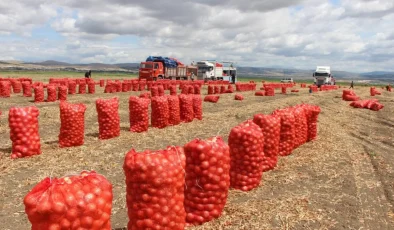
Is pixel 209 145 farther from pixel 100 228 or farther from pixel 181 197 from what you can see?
pixel 100 228

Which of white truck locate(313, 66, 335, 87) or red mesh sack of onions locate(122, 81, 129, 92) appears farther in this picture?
white truck locate(313, 66, 335, 87)

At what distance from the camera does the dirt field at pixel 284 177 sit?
21.6 ft

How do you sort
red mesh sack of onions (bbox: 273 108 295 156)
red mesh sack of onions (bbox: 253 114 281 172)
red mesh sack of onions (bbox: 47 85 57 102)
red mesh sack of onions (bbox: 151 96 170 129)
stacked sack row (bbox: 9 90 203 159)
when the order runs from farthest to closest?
red mesh sack of onions (bbox: 47 85 57 102) → red mesh sack of onions (bbox: 151 96 170 129) → red mesh sack of onions (bbox: 273 108 295 156) → stacked sack row (bbox: 9 90 203 159) → red mesh sack of onions (bbox: 253 114 281 172)

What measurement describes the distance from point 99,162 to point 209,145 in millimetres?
4958

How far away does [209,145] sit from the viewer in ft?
20.5

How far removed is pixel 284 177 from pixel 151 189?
476 centimetres

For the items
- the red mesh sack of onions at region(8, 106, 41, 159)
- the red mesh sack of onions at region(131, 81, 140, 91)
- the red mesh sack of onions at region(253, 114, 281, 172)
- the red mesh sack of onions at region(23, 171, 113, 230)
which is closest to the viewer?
the red mesh sack of onions at region(23, 171, 113, 230)

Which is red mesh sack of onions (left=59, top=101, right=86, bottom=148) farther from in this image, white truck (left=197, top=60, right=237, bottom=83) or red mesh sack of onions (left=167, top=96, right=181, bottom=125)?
white truck (left=197, top=60, right=237, bottom=83)

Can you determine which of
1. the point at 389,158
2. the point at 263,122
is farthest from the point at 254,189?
the point at 389,158

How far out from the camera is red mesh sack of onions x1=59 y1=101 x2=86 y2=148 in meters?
11.6

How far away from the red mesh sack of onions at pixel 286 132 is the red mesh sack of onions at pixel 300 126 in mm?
789

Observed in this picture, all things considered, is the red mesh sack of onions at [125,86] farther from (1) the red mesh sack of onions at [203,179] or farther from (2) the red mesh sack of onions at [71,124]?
(1) the red mesh sack of onions at [203,179]

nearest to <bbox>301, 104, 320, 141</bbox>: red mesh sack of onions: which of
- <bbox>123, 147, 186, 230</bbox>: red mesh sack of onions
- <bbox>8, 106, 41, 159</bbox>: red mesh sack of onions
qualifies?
<bbox>123, 147, 186, 230</bbox>: red mesh sack of onions

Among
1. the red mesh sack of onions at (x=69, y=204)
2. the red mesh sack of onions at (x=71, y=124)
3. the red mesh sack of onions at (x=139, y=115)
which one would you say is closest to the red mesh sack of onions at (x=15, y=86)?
the red mesh sack of onions at (x=139, y=115)
